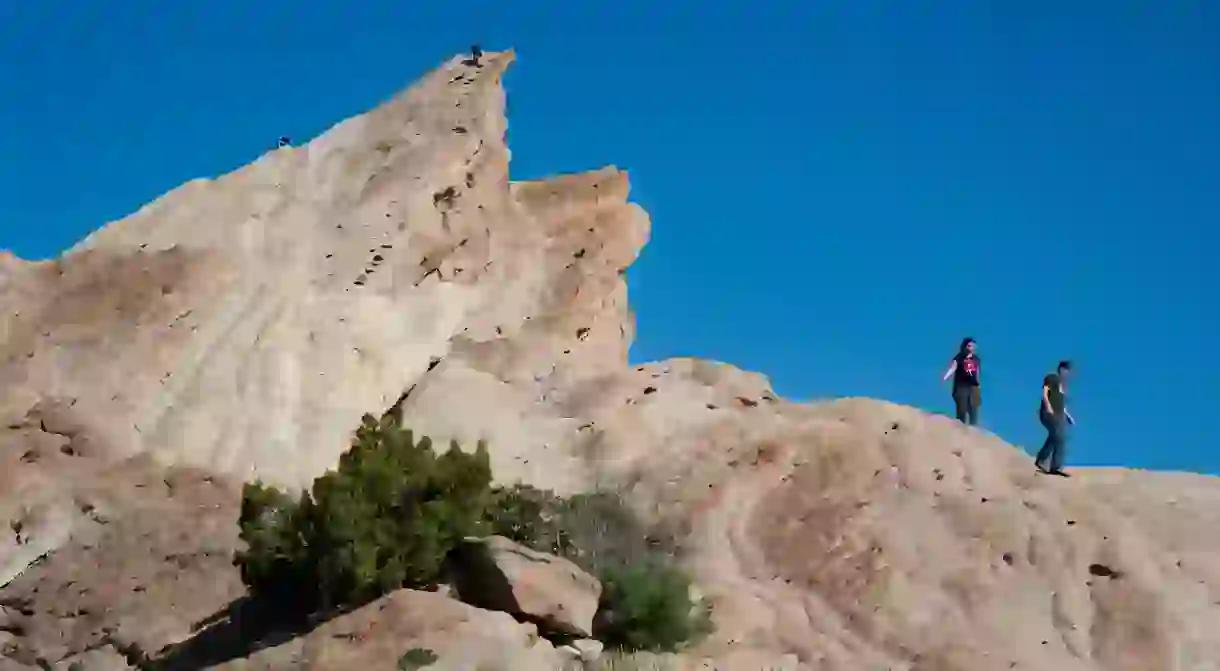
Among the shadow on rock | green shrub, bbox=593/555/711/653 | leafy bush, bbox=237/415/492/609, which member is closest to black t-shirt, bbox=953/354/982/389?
green shrub, bbox=593/555/711/653

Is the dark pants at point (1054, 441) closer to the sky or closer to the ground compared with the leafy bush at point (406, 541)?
closer to the sky

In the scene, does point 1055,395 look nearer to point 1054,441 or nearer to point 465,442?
point 1054,441

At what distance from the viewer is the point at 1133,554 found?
18750 millimetres

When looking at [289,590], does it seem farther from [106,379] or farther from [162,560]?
[106,379]

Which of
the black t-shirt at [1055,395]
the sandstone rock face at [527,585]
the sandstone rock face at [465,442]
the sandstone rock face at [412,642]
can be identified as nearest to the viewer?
the sandstone rock face at [412,642]

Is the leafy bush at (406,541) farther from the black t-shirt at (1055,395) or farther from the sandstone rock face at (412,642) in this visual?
the black t-shirt at (1055,395)

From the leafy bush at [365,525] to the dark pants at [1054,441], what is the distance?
27.9ft

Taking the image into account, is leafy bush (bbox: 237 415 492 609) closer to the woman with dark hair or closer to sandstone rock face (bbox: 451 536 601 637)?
sandstone rock face (bbox: 451 536 601 637)

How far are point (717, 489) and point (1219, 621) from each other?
6100 millimetres

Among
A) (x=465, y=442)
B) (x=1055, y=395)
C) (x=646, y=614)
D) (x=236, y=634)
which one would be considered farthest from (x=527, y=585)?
(x=1055, y=395)

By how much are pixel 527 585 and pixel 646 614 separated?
131 cm

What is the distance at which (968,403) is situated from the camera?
22.0 m

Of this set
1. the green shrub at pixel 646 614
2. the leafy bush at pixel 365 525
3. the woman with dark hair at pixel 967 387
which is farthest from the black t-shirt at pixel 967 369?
the leafy bush at pixel 365 525

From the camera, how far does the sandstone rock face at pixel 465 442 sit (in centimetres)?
1722
